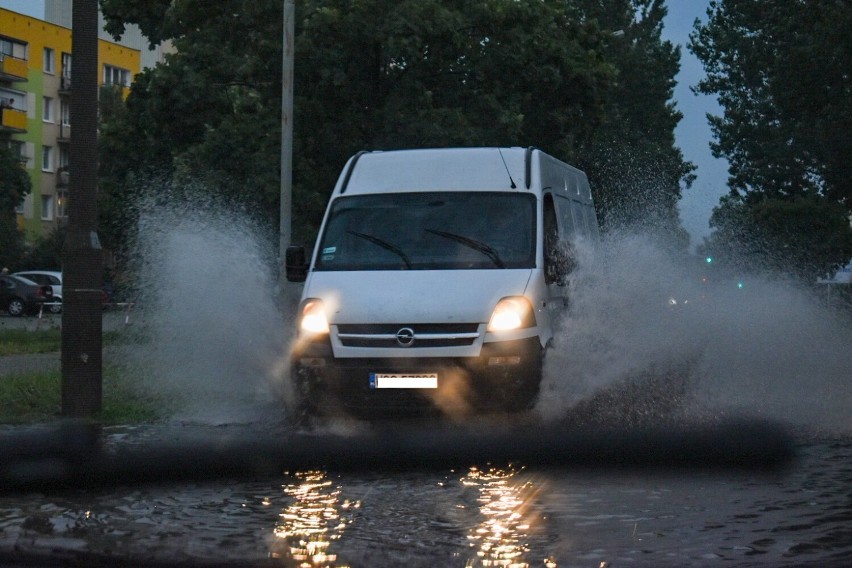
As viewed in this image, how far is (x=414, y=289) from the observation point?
11344 mm

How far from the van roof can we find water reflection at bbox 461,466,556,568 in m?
4.63

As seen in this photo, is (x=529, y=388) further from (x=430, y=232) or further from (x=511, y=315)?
(x=430, y=232)

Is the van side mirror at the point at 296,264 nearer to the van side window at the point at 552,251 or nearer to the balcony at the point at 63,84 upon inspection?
the van side window at the point at 552,251

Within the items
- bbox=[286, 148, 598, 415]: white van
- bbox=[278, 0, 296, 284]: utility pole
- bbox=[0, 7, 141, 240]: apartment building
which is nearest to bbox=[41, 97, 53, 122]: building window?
bbox=[0, 7, 141, 240]: apartment building

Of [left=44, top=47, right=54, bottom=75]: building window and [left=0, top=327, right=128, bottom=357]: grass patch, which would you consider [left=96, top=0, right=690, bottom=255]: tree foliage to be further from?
[left=44, top=47, right=54, bottom=75]: building window

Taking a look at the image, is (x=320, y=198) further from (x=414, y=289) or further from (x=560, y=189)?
(x=414, y=289)

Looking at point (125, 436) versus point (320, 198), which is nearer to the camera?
point (125, 436)

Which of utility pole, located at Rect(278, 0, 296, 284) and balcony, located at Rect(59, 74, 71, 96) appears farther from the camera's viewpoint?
balcony, located at Rect(59, 74, 71, 96)

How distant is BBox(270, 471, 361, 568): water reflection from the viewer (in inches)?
244

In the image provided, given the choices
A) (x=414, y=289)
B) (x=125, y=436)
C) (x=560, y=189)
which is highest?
(x=560, y=189)

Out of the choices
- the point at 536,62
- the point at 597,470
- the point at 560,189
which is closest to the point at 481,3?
the point at 536,62

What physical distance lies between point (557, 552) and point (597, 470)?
1.60 metres

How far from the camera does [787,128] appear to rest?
5325cm

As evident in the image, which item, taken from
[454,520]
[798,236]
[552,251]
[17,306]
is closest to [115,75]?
[17,306]
